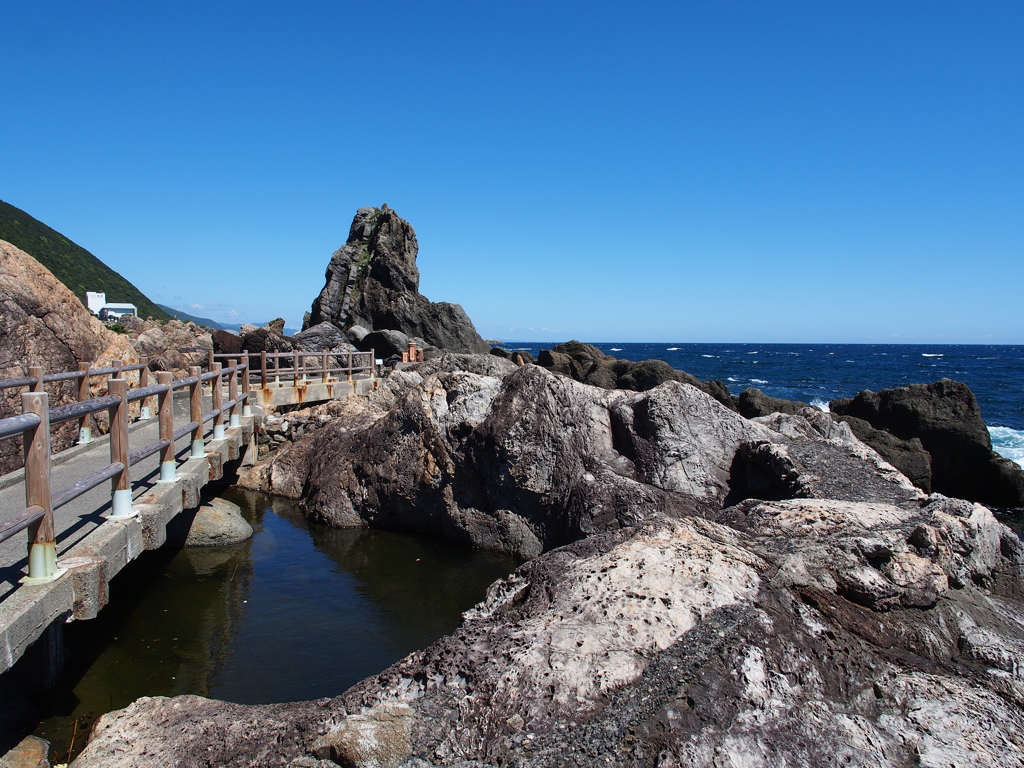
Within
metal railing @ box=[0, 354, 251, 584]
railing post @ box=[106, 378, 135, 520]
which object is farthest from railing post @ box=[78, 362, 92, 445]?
railing post @ box=[106, 378, 135, 520]

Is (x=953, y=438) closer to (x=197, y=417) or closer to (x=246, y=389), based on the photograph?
(x=246, y=389)

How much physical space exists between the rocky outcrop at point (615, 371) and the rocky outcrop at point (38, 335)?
13648mm

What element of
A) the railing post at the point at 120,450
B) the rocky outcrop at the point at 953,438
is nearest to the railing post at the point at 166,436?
the railing post at the point at 120,450

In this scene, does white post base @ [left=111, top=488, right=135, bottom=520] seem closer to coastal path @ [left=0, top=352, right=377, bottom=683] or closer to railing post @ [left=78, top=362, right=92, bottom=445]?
coastal path @ [left=0, top=352, right=377, bottom=683]

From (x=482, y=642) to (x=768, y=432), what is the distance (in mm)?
6603

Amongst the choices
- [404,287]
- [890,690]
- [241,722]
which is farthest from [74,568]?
[404,287]

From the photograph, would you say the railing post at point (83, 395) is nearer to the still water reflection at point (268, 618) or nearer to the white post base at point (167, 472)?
the still water reflection at point (268, 618)

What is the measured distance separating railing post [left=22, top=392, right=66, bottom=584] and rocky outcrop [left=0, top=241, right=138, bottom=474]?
6.59 metres

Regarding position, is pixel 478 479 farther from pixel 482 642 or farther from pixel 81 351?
pixel 81 351

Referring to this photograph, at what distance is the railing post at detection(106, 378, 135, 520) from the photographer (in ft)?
18.0

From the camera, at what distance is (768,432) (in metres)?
9.27

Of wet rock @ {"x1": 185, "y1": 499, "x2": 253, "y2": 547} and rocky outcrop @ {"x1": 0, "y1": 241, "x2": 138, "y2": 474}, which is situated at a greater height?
rocky outcrop @ {"x1": 0, "y1": 241, "x2": 138, "y2": 474}

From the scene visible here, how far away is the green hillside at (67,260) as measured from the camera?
3529 inches

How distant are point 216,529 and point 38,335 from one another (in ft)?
16.3
